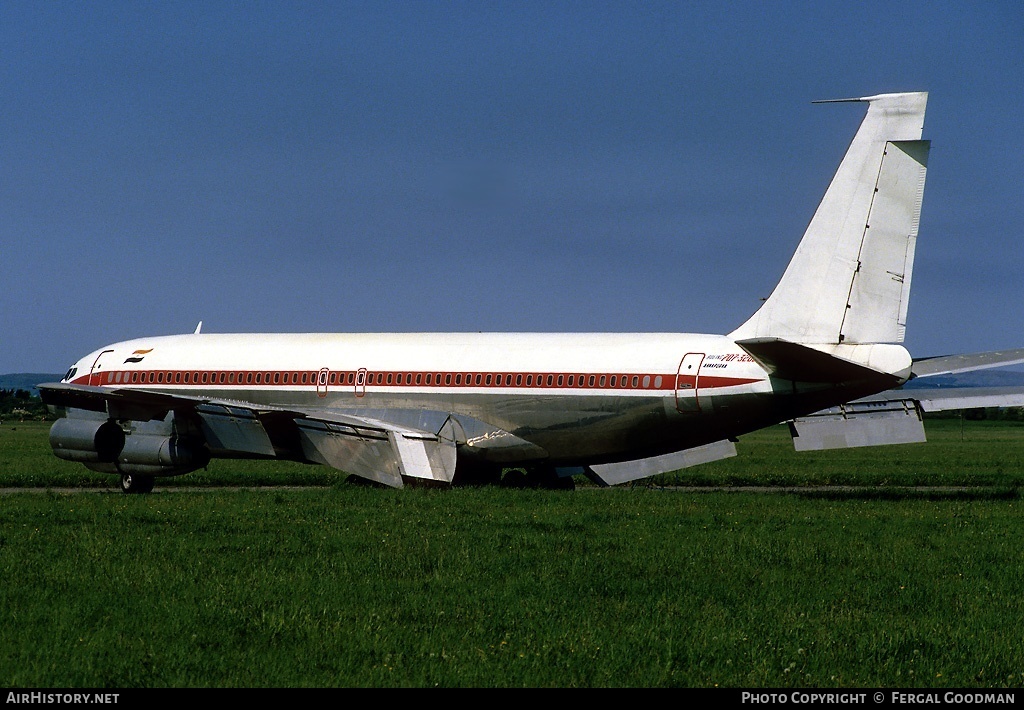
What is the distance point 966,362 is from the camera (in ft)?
84.0

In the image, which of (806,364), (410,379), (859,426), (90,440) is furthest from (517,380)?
(90,440)

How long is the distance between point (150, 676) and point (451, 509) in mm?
13035

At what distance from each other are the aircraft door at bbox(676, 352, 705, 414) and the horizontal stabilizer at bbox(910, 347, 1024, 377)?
4.55 metres

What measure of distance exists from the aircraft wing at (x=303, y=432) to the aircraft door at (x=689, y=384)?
584 centimetres

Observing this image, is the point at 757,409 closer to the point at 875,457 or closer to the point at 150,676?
the point at 150,676

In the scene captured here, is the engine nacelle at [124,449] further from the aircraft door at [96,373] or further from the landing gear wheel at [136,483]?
the aircraft door at [96,373]

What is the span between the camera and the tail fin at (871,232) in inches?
957

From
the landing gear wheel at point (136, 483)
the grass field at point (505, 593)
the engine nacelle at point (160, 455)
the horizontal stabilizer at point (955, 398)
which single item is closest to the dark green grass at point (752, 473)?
the landing gear wheel at point (136, 483)

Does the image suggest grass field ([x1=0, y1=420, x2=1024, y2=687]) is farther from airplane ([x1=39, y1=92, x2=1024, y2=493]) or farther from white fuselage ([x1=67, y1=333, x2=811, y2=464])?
airplane ([x1=39, y1=92, x2=1024, y2=493])

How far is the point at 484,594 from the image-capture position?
13.4m

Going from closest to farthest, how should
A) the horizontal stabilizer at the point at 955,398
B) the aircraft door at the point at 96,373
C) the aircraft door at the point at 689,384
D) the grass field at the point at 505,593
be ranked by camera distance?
the grass field at the point at 505,593
the aircraft door at the point at 689,384
the horizontal stabilizer at the point at 955,398
the aircraft door at the point at 96,373

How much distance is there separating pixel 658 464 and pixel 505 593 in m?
18.1
